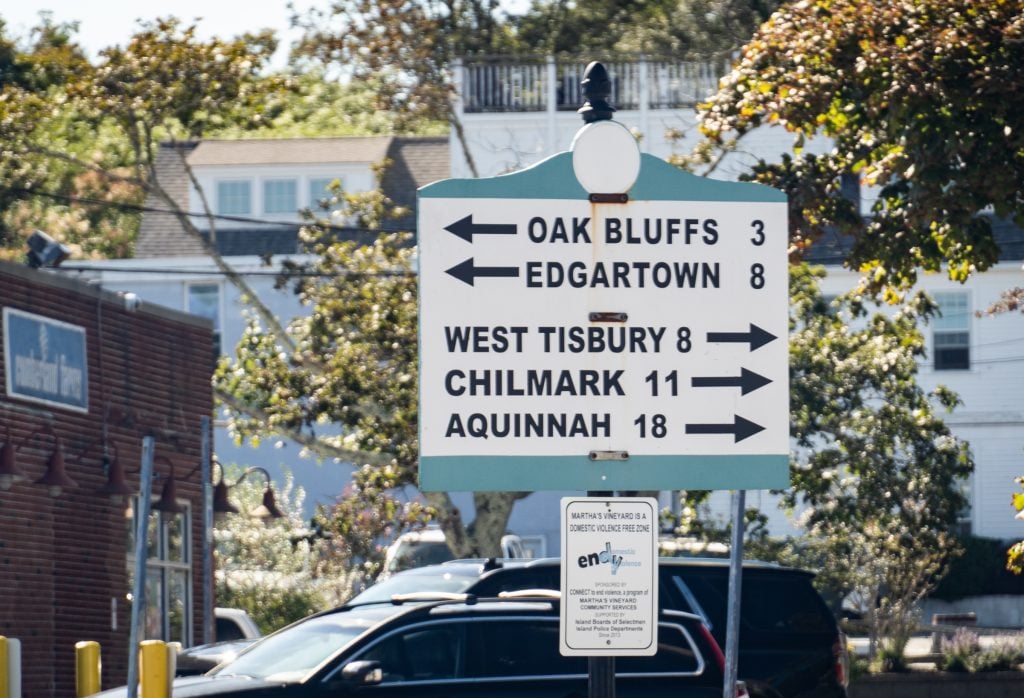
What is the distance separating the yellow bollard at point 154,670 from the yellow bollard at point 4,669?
268cm

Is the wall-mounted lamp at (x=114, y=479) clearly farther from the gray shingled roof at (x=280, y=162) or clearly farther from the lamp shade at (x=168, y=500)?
the gray shingled roof at (x=280, y=162)

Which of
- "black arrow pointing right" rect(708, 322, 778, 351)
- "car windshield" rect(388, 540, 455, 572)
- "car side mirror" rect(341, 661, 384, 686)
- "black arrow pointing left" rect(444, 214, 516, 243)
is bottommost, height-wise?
"car windshield" rect(388, 540, 455, 572)

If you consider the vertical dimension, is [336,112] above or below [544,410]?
above

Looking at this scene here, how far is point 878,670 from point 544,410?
19.8m

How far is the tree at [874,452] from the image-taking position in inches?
1051

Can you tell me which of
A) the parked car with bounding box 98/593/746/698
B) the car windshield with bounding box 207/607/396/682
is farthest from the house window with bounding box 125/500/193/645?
the parked car with bounding box 98/593/746/698

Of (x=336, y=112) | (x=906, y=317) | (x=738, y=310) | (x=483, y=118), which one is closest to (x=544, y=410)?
(x=738, y=310)

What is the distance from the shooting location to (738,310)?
17.1ft

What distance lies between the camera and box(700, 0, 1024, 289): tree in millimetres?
13367

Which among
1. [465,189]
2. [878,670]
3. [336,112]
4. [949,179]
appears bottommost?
[878,670]

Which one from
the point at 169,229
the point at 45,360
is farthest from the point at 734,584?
the point at 169,229

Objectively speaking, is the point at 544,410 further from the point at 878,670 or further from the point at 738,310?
the point at 878,670

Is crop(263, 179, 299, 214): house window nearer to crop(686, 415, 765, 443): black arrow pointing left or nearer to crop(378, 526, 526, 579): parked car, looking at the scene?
crop(378, 526, 526, 579): parked car

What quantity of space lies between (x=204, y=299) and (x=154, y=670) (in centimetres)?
3046
